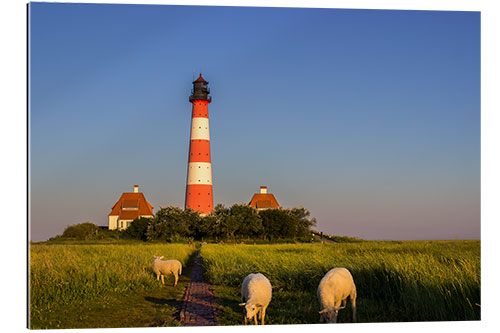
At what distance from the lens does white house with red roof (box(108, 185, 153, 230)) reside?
51062 mm

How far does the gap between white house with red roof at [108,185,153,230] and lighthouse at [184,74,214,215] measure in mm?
13650

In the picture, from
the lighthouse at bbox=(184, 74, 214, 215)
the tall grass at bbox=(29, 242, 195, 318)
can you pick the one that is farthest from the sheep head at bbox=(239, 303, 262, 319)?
the lighthouse at bbox=(184, 74, 214, 215)

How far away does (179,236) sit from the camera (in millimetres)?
41188

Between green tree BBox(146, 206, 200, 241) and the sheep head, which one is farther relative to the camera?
green tree BBox(146, 206, 200, 241)

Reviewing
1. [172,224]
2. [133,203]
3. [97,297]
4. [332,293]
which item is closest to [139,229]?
[172,224]

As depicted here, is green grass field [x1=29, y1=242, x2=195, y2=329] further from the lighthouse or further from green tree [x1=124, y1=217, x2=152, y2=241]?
green tree [x1=124, y1=217, x2=152, y2=241]

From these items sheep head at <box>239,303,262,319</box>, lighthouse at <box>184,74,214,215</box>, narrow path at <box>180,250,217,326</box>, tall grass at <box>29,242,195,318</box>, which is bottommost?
narrow path at <box>180,250,217,326</box>

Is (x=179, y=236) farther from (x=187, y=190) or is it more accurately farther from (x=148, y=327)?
(x=148, y=327)

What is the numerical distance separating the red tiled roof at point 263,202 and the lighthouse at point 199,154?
383 inches

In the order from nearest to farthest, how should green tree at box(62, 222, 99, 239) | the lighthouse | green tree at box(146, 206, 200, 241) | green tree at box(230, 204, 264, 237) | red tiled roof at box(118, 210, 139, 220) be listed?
green tree at box(62, 222, 99, 239)
the lighthouse
green tree at box(146, 206, 200, 241)
green tree at box(230, 204, 264, 237)
red tiled roof at box(118, 210, 139, 220)

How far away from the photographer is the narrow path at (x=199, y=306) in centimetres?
877

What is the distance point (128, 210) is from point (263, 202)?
48.4 feet

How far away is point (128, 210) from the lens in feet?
171

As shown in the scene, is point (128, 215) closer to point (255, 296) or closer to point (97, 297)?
point (97, 297)
